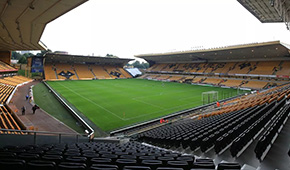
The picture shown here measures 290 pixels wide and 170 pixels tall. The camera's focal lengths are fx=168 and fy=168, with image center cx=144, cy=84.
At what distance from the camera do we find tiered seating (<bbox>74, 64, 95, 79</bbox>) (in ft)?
189

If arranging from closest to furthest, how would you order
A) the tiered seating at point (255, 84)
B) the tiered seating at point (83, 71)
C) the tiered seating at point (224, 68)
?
the tiered seating at point (255, 84) → the tiered seating at point (224, 68) → the tiered seating at point (83, 71)

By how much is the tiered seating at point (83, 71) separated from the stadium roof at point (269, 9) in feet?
167

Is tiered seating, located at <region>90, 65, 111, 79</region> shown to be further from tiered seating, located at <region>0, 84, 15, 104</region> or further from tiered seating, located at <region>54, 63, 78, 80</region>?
tiered seating, located at <region>0, 84, 15, 104</region>

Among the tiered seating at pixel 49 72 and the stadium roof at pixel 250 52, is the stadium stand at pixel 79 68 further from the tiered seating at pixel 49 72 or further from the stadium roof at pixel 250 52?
the stadium roof at pixel 250 52

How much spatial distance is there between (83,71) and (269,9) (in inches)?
2171

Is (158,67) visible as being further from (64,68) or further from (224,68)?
(64,68)

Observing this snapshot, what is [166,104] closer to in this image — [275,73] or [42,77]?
[275,73]

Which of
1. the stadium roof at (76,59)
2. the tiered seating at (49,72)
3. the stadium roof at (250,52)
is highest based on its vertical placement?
the stadium roof at (76,59)

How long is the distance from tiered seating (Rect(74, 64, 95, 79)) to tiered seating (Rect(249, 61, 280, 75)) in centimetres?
4863

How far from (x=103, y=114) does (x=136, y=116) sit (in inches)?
147

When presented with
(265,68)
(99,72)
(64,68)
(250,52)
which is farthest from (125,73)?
(265,68)

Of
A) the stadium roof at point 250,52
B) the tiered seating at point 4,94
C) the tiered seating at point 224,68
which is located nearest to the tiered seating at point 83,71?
the stadium roof at point 250,52

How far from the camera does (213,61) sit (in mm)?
52094

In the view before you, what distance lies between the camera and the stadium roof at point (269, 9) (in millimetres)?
11727
